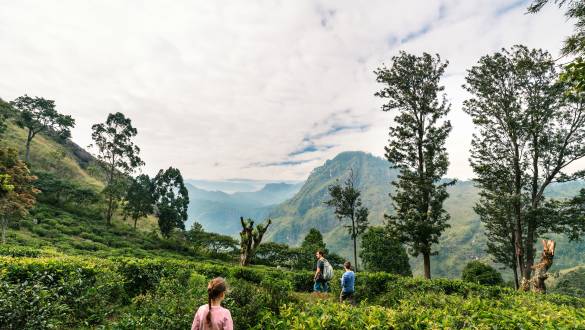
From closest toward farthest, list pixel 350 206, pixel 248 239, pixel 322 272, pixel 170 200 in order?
1. pixel 322 272
2. pixel 248 239
3. pixel 350 206
4. pixel 170 200

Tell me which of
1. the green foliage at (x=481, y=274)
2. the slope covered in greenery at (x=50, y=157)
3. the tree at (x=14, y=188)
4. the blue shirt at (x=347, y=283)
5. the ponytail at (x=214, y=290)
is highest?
the slope covered in greenery at (x=50, y=157)

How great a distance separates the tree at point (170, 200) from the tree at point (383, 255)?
110ft

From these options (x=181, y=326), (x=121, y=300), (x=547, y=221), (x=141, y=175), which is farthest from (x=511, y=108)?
(x=141, y=175)

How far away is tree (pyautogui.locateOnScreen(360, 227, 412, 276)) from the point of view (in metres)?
41.4

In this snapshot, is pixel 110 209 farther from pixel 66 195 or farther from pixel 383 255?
pixel 383 255

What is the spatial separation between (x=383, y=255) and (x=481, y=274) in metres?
11.9

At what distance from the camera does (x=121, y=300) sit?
10.2m

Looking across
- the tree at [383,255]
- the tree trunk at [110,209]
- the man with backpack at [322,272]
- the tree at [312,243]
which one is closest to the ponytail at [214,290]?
the man with backpack at [322,272]

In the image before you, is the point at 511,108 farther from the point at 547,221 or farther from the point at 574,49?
the point at 574,49

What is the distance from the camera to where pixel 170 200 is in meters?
57.3

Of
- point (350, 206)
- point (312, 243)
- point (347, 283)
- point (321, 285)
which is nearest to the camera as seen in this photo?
point (347, 283)

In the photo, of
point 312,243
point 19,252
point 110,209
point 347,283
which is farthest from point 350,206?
point 110,209

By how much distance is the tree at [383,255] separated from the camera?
41438 mm

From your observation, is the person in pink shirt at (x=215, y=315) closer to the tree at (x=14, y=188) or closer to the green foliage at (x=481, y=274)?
the tree at (x=14, y=188)
